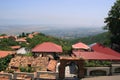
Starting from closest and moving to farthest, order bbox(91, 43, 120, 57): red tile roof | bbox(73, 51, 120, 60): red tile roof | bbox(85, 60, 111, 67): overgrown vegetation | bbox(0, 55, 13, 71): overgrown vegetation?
1. bbox(85, 60, 111, 67): overgrown vegetation
2. bbox(73, 51, 120, 60): red tile roof
3. bbox(0, 55, 13, 71): overgrown vegetation
4. bbox(91, 43, 120, 57): red tile roof

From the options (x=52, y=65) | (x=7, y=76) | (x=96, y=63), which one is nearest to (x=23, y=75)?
(x=7, y=76)

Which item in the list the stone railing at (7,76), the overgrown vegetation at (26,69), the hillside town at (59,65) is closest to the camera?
the stone railing at (7,76)

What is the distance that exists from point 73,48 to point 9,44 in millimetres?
27157

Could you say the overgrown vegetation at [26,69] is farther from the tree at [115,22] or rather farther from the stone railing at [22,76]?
the tree at [115,22]

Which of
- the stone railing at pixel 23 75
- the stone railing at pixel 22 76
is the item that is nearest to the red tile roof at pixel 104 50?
the stone railing at pixel 22 76

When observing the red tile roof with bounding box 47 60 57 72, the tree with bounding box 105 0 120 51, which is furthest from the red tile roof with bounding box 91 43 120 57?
the red tile roof with bounding box 47 60 57 72

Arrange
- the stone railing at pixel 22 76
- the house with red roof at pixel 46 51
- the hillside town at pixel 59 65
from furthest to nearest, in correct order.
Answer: the house with red roof at pixel 46 51 → the hillside town at pixel 59 65 → the stone railing at pixel 22 76

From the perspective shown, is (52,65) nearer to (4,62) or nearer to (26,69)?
(26,69)

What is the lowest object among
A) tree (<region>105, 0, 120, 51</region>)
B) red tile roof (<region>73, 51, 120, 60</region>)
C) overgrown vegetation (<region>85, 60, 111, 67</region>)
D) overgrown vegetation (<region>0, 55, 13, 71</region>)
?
overgrown vegetation (<region>0, 55, 13, 71</region>)

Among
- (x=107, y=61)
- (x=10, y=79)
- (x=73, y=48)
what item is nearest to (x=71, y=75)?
(x=107, y=61)

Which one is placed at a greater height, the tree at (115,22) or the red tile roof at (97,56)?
the tree at (115,22)

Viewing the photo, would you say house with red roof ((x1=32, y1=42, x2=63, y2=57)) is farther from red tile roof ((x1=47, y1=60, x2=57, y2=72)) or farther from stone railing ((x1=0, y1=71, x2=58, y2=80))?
stone railing ((x1=0, y1=71, x2=58, y2=80))

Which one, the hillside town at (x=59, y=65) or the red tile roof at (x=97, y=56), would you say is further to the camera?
the red tile roof at (x=97, y=56)

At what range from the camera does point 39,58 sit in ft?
120
